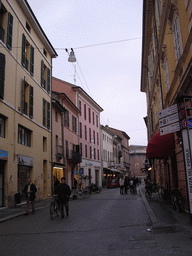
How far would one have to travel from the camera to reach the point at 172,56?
11773 mm

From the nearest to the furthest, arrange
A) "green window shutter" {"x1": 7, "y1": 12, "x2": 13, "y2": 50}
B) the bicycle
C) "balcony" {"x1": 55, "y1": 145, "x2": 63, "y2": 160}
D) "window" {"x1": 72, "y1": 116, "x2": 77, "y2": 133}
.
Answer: the bicycle < "green window shutter" {"x1": 7, "y1": 12, "x2": 13, "y2": 50} < "balcony" {"x1": 55, "y1": 145, "x2": 63, "y2": 160} < "window" {"x1": 72, "y1": 116, "x2": 77, "y2": 133}

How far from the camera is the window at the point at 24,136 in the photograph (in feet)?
60.6

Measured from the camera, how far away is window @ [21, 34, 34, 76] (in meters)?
19.0

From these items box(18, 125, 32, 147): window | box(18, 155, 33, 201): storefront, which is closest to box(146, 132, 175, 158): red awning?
box(18, 155, 33, 201): storefront

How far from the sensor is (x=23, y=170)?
18844 mm

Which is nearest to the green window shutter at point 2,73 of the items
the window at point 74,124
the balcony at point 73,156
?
the balcony at point 73,156

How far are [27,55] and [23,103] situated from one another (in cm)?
419

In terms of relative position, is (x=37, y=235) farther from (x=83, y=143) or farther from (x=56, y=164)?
(x=83, y=143)

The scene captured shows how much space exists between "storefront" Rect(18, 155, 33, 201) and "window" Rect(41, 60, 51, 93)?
280 inches

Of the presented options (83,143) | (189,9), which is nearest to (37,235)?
(189,9)

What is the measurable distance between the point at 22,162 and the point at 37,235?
34.7 feet

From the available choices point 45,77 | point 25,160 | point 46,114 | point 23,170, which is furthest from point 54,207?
point 45,77

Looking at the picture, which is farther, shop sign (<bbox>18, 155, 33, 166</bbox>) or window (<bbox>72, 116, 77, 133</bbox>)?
window (<bbox>72, 116, 77, 133</bbox>)

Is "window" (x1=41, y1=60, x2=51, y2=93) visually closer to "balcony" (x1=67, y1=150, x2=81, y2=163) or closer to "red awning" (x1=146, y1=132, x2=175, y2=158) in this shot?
"balcony" (x1=67, y1=150, x2=81, y2=163)
